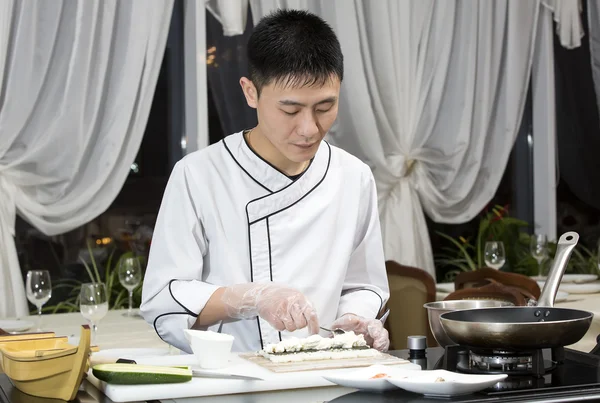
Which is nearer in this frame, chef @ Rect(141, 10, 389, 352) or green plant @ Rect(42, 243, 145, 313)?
chef @ Rect(141, 10, 389, 352)

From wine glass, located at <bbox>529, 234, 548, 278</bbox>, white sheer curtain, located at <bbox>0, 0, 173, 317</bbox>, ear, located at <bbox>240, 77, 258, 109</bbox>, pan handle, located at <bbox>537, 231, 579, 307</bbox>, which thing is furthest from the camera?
wine glass, located at <bbox>529, 234, 548, 278</bbox>

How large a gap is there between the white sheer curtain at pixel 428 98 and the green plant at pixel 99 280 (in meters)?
1.37

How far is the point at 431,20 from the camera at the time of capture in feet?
16.0

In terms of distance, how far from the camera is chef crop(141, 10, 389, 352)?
170cm

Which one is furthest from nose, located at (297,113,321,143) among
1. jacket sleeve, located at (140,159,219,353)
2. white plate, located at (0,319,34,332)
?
white plate, located at (0,319,34,332)

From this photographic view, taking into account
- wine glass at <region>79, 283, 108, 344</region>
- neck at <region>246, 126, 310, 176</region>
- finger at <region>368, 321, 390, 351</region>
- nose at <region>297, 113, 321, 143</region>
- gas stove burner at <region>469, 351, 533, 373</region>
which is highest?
nose at <region>297, 113, 321, 143</region>

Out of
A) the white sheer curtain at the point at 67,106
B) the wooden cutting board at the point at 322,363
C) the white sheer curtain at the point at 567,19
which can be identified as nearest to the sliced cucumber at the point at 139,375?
the wooden cutting board at the point at 322,363

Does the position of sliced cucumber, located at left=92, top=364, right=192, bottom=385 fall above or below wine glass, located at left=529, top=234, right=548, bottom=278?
above

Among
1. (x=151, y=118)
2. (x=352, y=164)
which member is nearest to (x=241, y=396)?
(x=352, y=164)

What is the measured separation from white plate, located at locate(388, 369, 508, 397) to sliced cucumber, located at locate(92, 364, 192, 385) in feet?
1.05

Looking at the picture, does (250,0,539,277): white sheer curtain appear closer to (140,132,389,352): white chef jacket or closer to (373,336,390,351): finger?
(140,132,389,352): white chef jacket

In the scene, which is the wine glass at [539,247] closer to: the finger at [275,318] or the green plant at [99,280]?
the green plant at [99,280]

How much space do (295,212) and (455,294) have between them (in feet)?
3.80

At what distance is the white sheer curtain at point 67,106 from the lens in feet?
12.5
